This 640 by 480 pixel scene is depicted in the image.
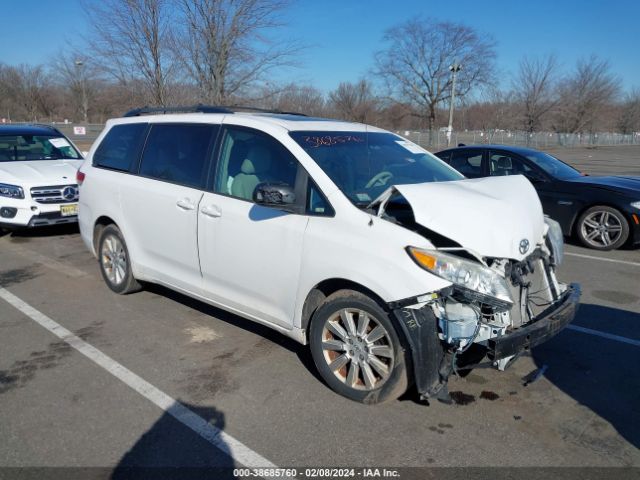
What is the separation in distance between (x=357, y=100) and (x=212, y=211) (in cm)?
5088

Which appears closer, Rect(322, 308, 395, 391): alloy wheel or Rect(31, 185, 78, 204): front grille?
Rect(322, 308, 395, 391): alloy wheel

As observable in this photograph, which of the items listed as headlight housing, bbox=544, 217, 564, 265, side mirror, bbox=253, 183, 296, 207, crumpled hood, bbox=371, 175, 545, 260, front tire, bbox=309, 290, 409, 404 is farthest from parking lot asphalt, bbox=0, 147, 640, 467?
side mirror, bbox=253, 183, 296, 207

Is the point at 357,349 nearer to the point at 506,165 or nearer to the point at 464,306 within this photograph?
the point at 464,306

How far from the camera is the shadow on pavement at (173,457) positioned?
9.00 ft

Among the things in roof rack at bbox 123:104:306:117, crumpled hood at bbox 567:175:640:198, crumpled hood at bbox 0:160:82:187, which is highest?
roof rack at bbox 123:104:306:117

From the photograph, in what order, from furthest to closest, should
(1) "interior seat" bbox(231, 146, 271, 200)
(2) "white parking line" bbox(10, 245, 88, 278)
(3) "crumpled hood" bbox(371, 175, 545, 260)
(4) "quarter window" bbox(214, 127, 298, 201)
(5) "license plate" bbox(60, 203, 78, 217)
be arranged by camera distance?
1. (5) "license plate" bbox(60, 203, 78, 217)
2. (2) "white parking line" bbox(10, 245, 88, 278)
3. (1) "interior seat" bbox(231, 146, 271, 200)
4. (4) "quarter window" bbox(214, 127, 298, 201)
5. (3) "crumpled hood" bbox(371, 175, 545, 260)

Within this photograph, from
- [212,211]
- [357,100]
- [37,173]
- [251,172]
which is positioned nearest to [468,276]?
[251,172]

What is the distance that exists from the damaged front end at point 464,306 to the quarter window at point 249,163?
0.90 m

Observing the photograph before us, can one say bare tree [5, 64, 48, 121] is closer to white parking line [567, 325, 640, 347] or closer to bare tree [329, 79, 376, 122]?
bare tree [329, 79, 376, 122]

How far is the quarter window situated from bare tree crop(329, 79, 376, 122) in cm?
4627

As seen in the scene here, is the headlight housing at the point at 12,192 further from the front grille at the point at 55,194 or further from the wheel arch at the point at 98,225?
the wheel arch at the point at 98,225

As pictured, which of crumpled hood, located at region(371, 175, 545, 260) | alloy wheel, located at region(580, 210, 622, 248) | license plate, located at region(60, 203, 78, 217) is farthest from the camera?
license plate, located at region(60, 203, 78, 217)

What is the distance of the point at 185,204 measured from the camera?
14.4 ft

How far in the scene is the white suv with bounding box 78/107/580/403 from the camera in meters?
3.10
